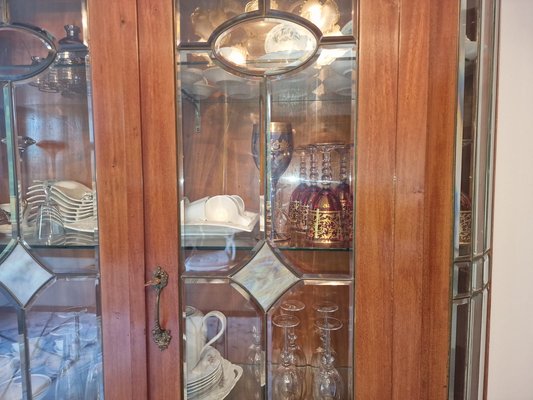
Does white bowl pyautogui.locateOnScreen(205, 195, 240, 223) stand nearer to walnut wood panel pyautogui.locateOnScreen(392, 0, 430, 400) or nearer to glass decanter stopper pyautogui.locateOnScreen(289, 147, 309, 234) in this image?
glass decanter stopper pyautogui.locateOnScreen(289, 147, 309, 234)

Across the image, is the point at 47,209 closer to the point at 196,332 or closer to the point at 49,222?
the point at 49,222

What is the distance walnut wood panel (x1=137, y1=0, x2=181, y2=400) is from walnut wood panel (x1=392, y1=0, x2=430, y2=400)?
0.44m

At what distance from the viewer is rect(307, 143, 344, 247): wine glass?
746mm

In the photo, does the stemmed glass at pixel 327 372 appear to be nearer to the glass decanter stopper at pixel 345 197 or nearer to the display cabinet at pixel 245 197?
the display cabinet at pixel 245 197

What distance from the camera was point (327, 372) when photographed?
0.79m

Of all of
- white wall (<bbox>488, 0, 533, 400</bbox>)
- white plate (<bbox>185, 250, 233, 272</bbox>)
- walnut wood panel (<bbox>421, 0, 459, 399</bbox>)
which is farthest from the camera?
white wall (<bbox>488, 0, 533, 400</bbox>)

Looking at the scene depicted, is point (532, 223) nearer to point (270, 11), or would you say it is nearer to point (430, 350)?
point (430, 350)

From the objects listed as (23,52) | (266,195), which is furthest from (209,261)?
(23,52)

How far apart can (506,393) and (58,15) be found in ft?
4.94

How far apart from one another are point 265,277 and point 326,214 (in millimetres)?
189

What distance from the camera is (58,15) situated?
2.41ft

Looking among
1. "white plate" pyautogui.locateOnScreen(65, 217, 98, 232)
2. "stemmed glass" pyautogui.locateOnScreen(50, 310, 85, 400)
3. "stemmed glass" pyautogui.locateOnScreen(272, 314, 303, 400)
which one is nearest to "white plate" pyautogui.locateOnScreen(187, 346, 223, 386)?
"stemmed glass" pyautogui.locateOnScreen(272, 314, 303, 400)

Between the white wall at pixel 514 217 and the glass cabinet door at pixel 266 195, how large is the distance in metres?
0.54

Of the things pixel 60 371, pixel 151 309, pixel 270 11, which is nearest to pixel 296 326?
pixel 151 309
